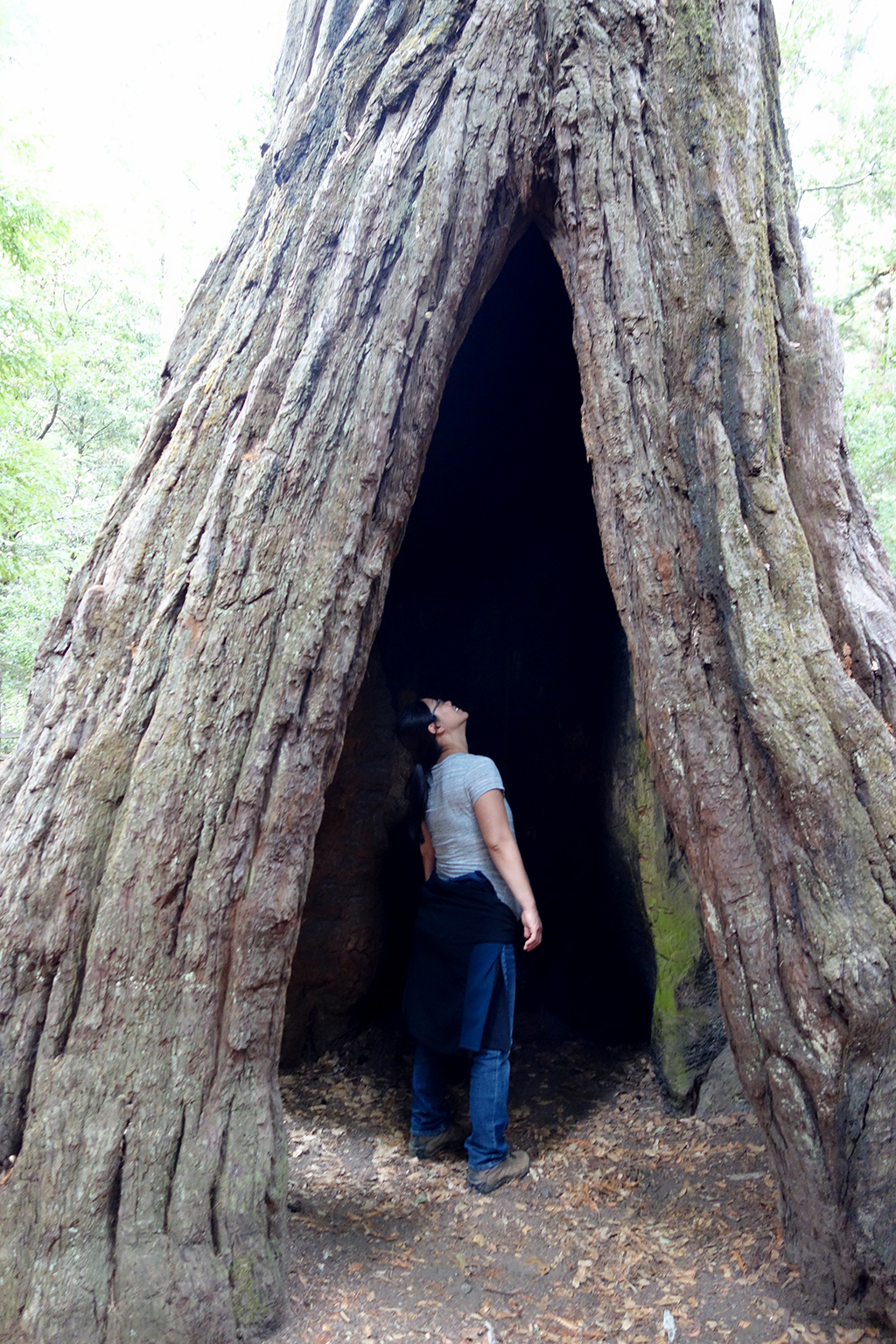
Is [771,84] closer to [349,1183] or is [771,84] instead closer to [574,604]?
[574,604]

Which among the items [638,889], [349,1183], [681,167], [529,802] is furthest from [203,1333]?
[681,167]

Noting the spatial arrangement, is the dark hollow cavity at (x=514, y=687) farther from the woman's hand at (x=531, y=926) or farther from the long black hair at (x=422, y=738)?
the woman's hand at (x=531, y=926)

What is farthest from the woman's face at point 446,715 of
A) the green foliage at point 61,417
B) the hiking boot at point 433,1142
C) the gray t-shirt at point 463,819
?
the green foliage at point 61,417

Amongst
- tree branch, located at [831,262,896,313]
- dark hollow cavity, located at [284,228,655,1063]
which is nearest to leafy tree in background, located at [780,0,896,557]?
tree branch, located at [831,262,896,313]

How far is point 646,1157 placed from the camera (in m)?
3.20

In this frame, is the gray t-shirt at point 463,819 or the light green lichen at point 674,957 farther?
the light green lichen at point 674,957

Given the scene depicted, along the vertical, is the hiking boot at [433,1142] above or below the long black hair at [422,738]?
below

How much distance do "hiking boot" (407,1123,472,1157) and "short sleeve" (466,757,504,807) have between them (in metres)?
1.41

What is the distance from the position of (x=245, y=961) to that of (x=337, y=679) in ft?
2.88

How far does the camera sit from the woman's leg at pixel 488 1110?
10.2 feet

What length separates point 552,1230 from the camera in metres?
→ 2.77

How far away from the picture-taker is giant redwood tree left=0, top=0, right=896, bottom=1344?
2154 millimetres

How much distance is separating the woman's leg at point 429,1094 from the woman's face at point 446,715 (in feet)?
4.51

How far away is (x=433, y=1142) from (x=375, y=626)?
2.23 m
